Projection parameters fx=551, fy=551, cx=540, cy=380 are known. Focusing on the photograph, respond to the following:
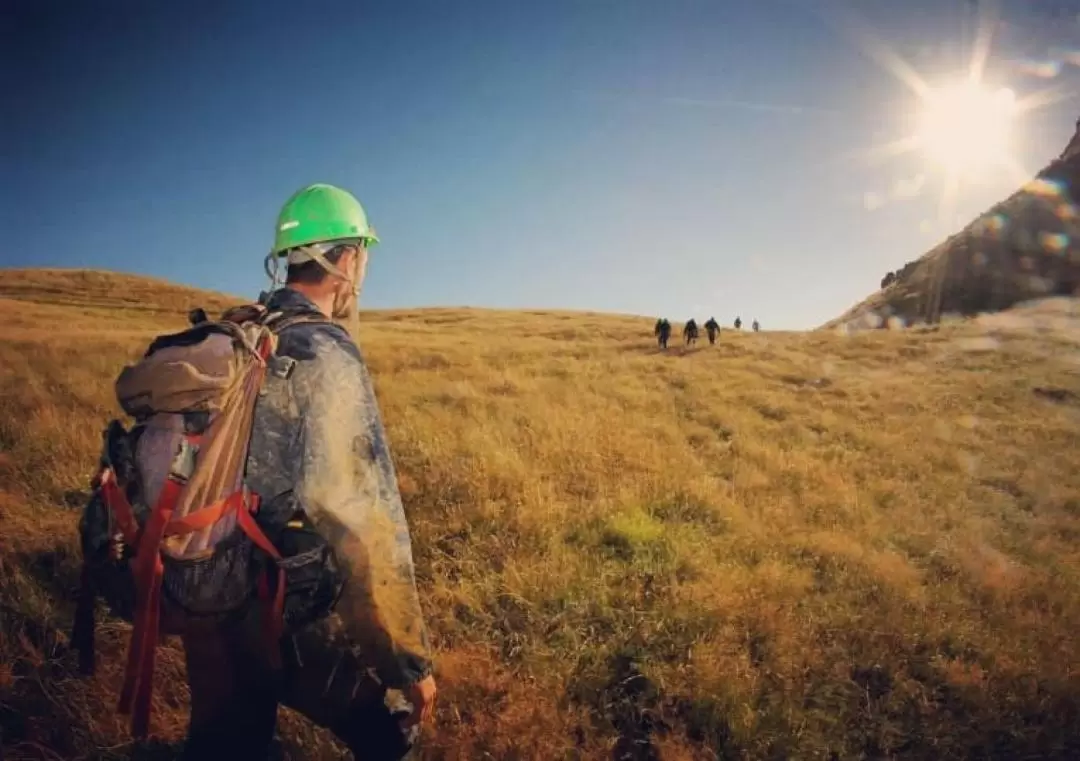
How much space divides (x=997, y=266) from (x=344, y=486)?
8021 cm

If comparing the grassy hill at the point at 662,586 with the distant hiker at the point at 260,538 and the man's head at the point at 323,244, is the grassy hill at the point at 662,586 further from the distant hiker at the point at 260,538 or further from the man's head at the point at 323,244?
the man's head at the point at 323,244

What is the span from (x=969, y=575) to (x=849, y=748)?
3870mm

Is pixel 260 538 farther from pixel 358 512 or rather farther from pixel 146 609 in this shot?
pixel 146 609

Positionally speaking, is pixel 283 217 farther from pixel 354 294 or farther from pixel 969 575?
pixel 969 575

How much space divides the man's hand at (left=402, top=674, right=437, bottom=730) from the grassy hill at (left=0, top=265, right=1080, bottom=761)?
125cm

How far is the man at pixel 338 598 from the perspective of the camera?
2107mm

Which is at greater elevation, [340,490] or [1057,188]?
[1057,188]

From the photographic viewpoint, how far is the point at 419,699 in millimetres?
2201

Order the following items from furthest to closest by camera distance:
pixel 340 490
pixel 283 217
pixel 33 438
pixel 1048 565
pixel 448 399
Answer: pixel 448 399
pixel 1048 565
pixel 33 438
pixel 283 217
pixel 340 490

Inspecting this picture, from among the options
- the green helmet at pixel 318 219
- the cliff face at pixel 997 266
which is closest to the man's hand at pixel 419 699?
the green helmet at pixel 318 219

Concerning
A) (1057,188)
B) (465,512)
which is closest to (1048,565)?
(465,512)

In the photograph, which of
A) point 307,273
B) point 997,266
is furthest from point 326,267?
point 997,266

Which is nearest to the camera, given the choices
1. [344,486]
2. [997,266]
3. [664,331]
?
[344,486]

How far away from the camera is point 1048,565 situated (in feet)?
23.2
